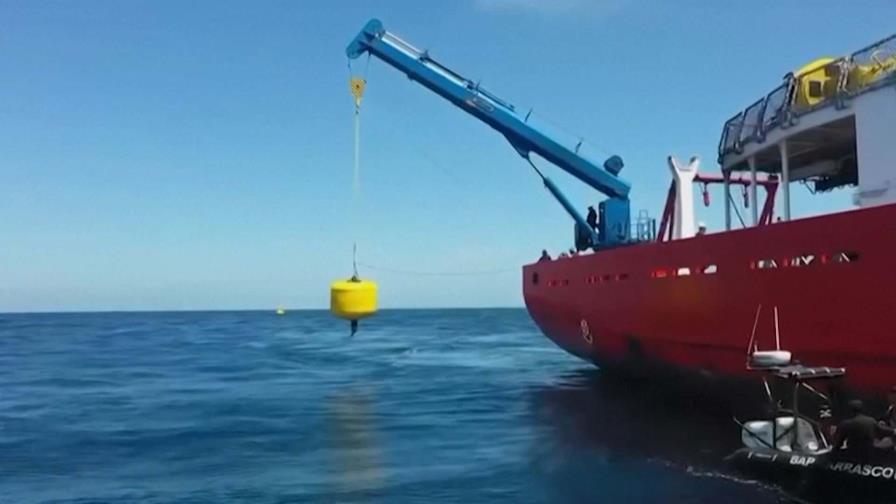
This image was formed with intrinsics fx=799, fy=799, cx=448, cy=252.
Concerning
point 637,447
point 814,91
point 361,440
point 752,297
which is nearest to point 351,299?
point 361,440

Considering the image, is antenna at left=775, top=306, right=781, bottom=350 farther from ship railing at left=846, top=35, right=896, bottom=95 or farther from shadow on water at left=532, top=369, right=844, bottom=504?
ship railing at left=846, top=35, right=896, bottom=95

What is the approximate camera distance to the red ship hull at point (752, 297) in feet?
41.1

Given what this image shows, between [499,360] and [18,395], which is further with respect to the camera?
Answer: [499,360]

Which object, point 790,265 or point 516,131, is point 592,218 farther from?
point 790,265

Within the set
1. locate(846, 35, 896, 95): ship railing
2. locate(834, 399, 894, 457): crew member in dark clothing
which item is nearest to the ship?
locate(846, 35, 896, 95): ship railing

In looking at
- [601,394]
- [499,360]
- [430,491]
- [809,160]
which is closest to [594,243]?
[601,394]

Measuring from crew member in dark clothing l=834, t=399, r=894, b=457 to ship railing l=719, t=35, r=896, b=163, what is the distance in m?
7.33

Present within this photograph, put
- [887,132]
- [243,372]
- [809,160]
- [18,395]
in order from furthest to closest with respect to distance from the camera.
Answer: [243,372], [18,395], [809,160], [887,132]

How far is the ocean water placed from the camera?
12555 mm

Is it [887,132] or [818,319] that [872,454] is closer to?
[818,319]

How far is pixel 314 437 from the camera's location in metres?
17.5

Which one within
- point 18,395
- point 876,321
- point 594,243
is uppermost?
point 594,243

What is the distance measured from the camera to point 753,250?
15.4m

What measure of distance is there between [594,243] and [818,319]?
15.7 m
